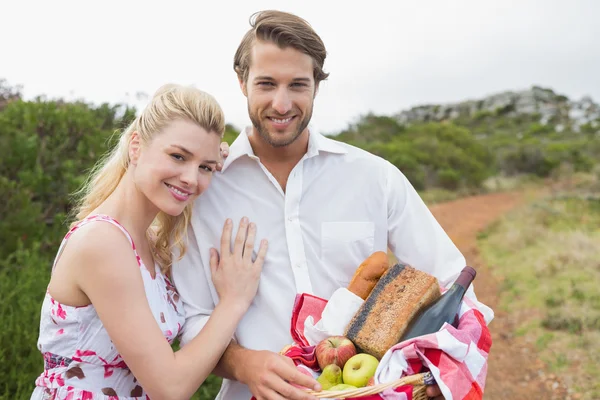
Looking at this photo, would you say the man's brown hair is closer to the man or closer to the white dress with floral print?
the man

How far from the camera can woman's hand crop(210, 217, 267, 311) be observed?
8.43 feet

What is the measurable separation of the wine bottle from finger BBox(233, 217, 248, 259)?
33.6 inches

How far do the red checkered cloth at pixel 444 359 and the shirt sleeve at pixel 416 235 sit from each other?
0.48 meters

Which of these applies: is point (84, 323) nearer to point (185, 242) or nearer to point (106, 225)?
point (106, 225)

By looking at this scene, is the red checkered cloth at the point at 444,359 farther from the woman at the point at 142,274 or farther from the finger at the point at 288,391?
the woman at the point at 142,274

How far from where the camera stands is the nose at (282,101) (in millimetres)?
2672

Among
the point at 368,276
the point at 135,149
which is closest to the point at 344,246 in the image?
the point at 368,276

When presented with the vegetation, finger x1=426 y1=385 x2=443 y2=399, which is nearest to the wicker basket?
finger x1=426 y1=385 x2=443 y2=399

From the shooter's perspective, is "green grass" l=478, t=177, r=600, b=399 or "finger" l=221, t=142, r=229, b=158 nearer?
"finger" l=221, t=142, r=229, b=158

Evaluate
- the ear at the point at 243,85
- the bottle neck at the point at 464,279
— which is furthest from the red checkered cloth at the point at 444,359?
the ear at the point at 243,85

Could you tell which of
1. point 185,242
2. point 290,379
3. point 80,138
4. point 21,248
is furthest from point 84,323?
point 80,138

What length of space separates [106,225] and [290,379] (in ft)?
3.00

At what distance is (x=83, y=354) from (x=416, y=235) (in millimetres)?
1581

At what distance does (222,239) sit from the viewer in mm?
2717
